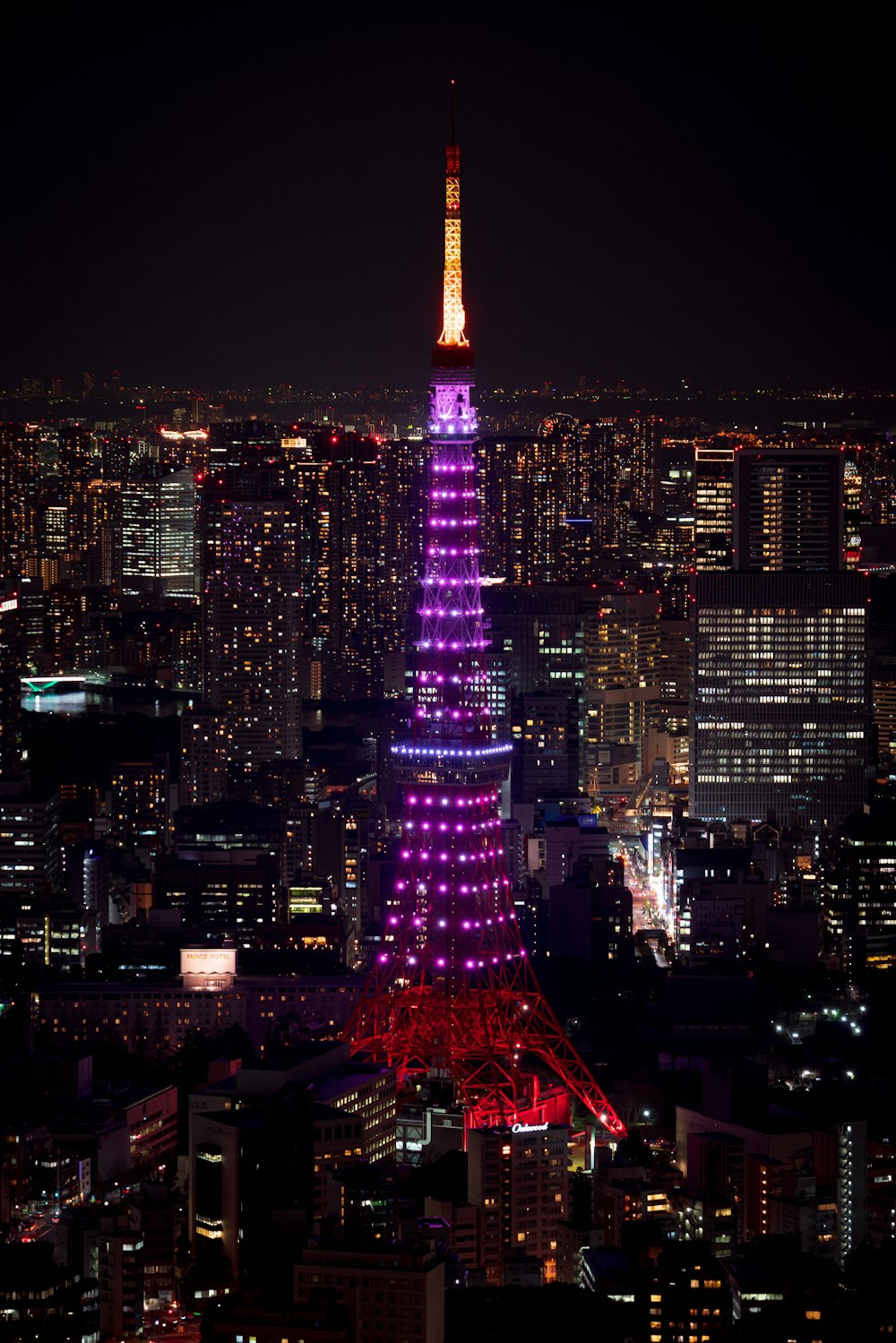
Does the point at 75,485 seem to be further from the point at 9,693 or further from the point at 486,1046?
the point at 486,1046

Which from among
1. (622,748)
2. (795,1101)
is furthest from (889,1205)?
(622,748)

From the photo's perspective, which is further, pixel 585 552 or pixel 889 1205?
pixel 585 552

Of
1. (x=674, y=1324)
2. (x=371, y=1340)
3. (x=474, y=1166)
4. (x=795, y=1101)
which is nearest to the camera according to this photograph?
(x=371, y=1340)

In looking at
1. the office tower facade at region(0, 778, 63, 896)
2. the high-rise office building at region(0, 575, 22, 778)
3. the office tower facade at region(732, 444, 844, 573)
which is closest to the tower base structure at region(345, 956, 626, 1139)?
the office tower facade at region(0, 778, 63, 896)

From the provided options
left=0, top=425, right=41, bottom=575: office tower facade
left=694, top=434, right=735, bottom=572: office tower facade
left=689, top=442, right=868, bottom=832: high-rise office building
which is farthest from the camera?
left=0, top=425, right=41, bottom=575: office tower facade

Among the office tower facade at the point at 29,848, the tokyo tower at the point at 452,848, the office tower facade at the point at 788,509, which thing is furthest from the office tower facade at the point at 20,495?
the tokyo tower at the point at 452,848

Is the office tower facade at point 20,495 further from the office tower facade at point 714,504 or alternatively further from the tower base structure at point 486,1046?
the tower base structure at point 486,1046

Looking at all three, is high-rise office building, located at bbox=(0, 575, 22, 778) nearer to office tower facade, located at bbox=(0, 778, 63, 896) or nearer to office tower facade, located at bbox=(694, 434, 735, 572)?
office tower facade, located at bbox=(0, 778, 63, 896)

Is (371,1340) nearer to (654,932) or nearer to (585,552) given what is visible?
(654,932)

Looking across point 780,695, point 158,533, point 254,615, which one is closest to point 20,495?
point 158,533
